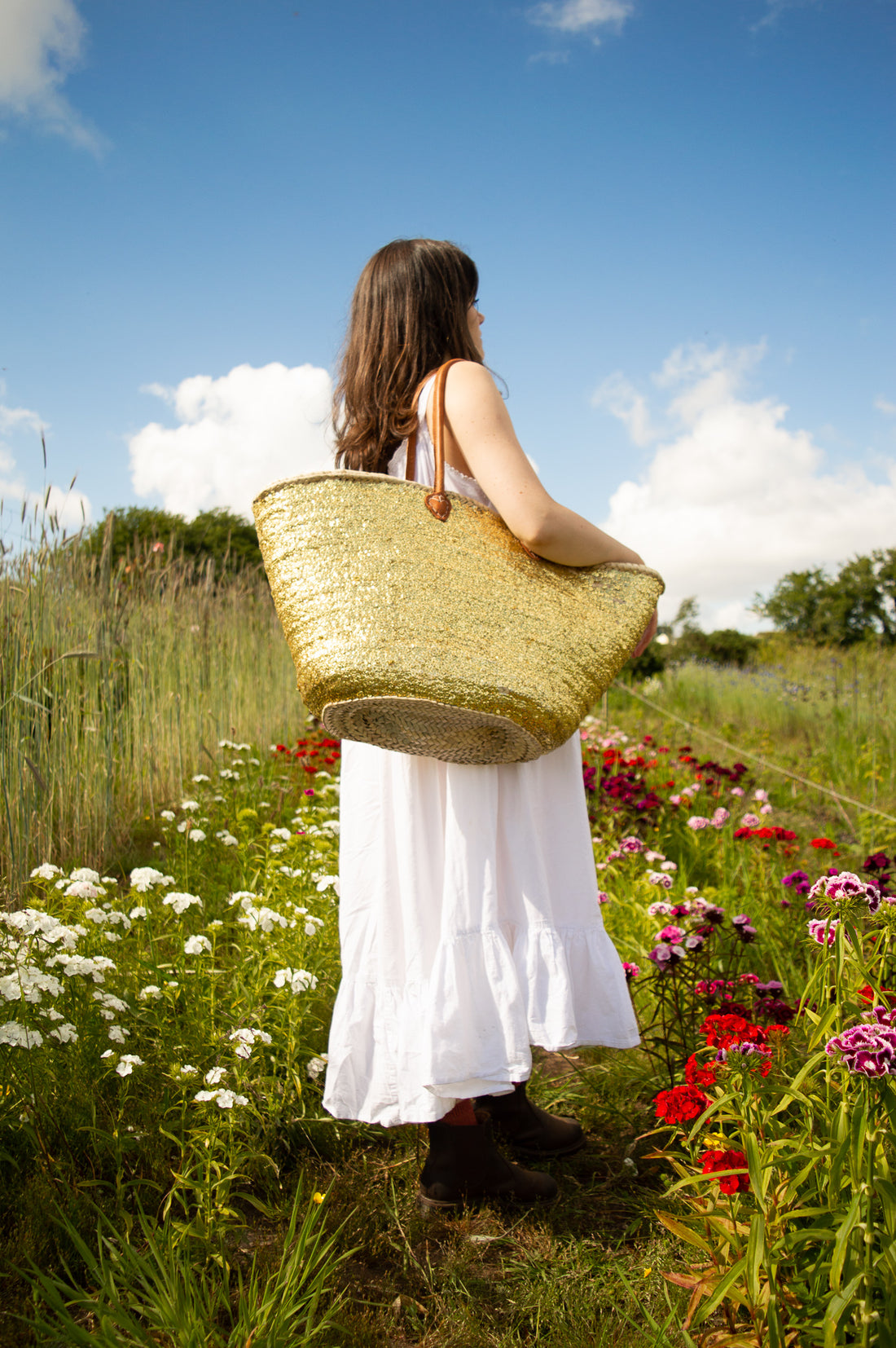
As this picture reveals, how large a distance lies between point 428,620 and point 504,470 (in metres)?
0.31

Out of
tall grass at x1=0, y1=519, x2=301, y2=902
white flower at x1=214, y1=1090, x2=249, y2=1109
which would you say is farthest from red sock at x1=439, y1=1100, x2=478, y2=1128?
tall grass at x1=0, y1=519, x2=301, y2=902

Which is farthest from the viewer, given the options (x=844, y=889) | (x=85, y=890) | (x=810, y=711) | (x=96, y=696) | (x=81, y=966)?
(x=810, y=711)

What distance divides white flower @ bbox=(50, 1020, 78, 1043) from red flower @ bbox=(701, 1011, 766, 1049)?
1152 mm

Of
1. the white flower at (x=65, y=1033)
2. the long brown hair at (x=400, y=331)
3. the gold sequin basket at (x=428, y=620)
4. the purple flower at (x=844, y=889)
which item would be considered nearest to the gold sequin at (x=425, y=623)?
the gold sequin basket at (x=428, y=620)

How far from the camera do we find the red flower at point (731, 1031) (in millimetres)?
1376

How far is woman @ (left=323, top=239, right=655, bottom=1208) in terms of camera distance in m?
1.42

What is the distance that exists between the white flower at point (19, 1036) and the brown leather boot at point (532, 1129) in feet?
3.10

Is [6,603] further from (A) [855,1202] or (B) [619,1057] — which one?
(A) [855,1202]

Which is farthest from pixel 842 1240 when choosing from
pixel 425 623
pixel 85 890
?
pixel 85 890

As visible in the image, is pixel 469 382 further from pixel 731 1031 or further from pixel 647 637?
pixel 731 1031

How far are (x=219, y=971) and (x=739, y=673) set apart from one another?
410 inches

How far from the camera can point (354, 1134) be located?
1.83 m

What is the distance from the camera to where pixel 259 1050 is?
68.6 inches

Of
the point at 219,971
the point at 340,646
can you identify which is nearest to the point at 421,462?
the point at 340,646
